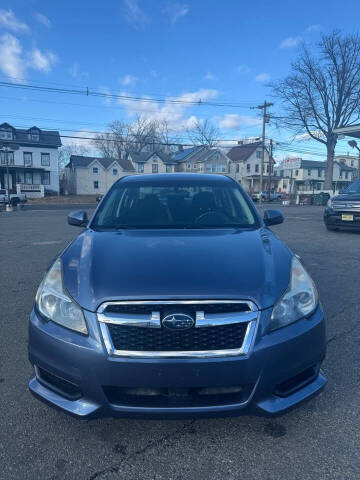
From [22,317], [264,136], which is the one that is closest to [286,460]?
[22,317]

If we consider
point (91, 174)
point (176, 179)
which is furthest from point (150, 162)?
point (176, 179)

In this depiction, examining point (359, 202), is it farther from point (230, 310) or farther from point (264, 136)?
point (264, 136)

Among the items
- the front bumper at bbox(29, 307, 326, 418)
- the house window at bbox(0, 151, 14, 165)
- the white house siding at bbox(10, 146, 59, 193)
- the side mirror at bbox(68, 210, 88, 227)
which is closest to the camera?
the front bumper at bbox(29, 307, 326, 418)

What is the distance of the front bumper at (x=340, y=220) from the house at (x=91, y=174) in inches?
1720

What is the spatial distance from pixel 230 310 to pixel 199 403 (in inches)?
19.2

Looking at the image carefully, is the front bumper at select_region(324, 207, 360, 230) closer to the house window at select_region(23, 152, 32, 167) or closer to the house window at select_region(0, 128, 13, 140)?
the house window at select_region(23, 152, 32, 167)

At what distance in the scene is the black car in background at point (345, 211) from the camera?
30.4 feet

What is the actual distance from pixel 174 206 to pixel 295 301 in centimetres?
166

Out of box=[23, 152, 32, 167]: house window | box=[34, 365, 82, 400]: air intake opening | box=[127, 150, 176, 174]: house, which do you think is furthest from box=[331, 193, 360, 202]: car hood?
box=[127, 150, 176, 174]: house

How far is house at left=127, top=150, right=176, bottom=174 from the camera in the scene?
54.5 metres

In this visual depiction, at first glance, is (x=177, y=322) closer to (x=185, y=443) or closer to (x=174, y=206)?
(x=185, y=443)

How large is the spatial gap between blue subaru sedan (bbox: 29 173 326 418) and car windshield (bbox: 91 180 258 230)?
34.1 inches

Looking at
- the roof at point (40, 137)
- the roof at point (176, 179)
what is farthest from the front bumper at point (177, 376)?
the roof at point (40, 137)

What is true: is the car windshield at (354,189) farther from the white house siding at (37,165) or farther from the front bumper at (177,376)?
the white house siding at (37,165)
